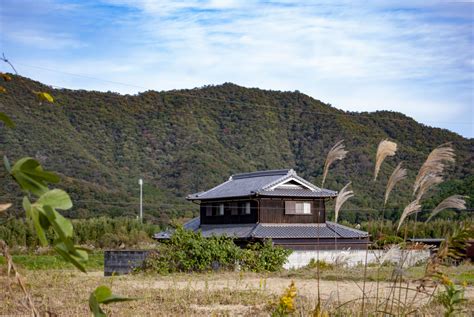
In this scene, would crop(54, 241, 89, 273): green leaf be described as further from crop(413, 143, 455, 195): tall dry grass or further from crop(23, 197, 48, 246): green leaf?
crop(413, 143, 455, 195): tall dry grass

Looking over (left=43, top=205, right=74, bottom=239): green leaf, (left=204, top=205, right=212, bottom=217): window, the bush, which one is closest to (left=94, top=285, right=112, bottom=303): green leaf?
(left=43, top=205, right=74, bottom=239): green leaf

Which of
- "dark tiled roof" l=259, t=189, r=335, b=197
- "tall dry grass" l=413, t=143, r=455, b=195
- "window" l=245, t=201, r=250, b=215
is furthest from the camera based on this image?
"window" l=245, t=201, r=250, b=215

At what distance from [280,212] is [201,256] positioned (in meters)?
8.37

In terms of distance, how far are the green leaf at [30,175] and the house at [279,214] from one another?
22.6 m

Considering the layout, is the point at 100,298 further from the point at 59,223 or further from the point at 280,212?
the point at 280,212

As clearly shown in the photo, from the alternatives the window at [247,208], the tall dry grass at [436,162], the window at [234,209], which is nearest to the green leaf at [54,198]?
the tall dry grass at [436,162]

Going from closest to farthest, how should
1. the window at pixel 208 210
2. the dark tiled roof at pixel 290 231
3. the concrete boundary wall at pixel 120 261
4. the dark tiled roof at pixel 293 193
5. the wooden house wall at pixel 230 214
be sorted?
the concrete boundary wall at pixel 120 261 → the dark tiled roof at pixel 290 231 → the dark tiled roof at pixel 293 193 → the wooden house wall at pixel 230 214 → the window at pixel 208 210

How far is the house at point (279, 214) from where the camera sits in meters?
24.1

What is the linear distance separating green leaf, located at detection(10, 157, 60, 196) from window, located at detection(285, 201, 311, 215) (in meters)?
24.3

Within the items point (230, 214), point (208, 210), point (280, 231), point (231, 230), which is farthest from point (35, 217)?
point (208, 210)

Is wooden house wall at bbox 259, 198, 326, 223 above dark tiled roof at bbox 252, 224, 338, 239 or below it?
above

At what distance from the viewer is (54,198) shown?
34.4 inches

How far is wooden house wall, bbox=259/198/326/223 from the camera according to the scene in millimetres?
24641

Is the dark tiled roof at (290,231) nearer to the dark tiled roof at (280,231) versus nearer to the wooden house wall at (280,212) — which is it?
the dark tiled roof at (280,231)
